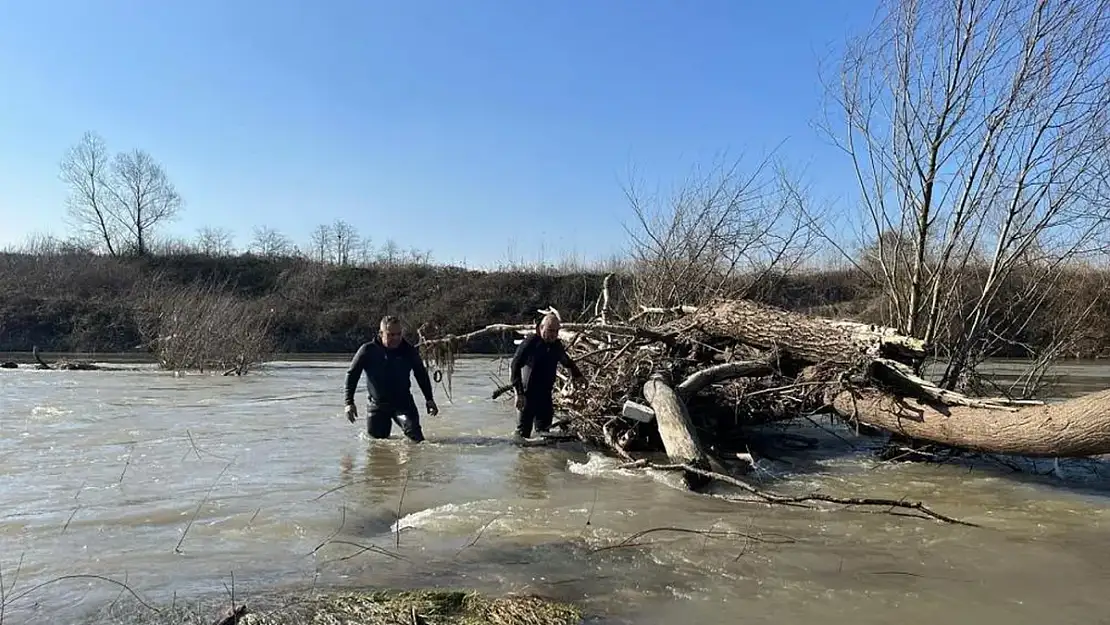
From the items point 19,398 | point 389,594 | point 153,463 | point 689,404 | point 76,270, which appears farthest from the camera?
point 76,270

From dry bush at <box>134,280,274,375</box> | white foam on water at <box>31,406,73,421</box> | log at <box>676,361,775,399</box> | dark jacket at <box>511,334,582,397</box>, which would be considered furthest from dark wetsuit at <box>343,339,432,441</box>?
dry bush at <box>134,280,274,375</box>

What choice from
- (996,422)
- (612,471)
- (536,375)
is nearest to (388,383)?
(536,375)

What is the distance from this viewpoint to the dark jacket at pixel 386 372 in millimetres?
8914

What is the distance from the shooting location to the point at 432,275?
46844 millimetres

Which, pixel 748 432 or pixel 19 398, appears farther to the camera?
pixel 19 398

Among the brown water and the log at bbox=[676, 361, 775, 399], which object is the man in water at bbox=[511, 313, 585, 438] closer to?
the brown water

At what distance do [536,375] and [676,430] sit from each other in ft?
7.53

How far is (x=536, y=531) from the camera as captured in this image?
5.23 metres

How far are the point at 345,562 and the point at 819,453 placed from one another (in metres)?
6.19

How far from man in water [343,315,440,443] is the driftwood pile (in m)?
1.72

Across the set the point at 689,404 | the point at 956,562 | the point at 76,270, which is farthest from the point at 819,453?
the point at 76,270

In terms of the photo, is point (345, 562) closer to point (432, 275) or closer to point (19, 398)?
point (19, 398)

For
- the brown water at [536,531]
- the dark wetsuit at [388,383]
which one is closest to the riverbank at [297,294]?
the dark wetsuit at [388,383]

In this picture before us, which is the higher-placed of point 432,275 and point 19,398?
point 432,275
